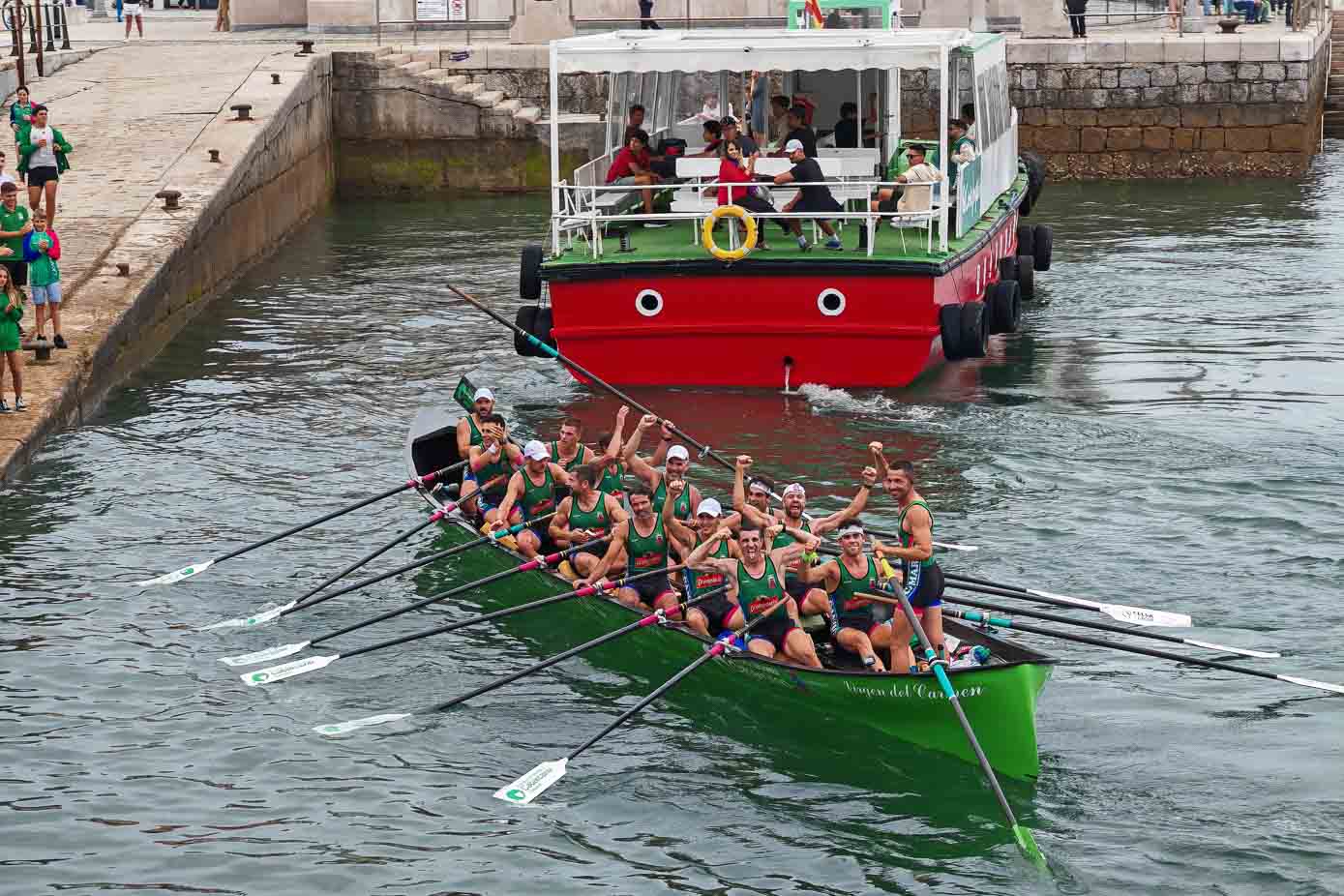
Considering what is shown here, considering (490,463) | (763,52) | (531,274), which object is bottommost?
(490,463)

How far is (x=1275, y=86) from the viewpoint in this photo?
112 ft

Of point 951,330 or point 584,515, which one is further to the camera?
point 951,330

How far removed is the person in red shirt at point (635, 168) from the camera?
20375mm

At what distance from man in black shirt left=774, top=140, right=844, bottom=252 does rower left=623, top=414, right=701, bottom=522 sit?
3.87 m

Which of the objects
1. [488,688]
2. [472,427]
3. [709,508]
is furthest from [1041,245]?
[488,688]

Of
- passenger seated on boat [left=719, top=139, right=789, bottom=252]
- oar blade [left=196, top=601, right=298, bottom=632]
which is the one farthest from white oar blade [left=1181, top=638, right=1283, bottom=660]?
passenger seated on boat [left=719, top=139, right=789, bottom=252]

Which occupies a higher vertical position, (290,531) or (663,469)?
(663,469)

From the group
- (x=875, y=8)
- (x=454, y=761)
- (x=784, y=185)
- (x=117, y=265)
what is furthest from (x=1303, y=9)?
(x=454, y=761)

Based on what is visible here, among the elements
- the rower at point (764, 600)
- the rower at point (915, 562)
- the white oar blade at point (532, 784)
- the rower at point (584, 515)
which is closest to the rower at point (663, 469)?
the rower at point (584, 515)

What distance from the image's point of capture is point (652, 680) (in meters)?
13.5

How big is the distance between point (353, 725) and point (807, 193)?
8709mm

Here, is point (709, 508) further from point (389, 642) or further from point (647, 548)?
point (389, 642)

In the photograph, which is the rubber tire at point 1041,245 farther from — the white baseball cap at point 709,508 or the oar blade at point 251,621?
the oar blade at point 251,621

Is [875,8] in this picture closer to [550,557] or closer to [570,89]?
[550,557]
